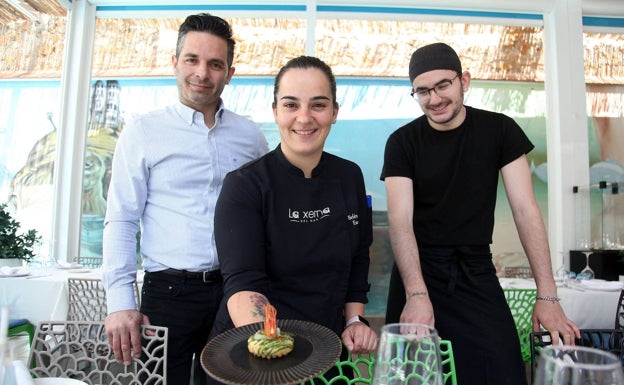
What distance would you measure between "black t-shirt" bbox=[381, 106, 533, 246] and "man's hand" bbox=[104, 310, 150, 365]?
1.07 m

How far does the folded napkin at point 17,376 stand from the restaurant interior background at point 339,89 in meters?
5.06

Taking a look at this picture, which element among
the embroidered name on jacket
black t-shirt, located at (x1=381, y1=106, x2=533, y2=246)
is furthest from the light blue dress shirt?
black t-shirt, located at (x1=381, y1=106, x2=533, y2=246)

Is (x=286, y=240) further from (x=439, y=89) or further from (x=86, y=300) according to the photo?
(x=86, y=300)

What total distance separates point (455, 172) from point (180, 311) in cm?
120

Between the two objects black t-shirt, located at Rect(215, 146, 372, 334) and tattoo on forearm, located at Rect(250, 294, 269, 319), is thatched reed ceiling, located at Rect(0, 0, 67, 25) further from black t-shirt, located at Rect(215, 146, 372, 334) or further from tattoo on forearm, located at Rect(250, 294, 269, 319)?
tattoo on forearm, located at Rect(250, 294, 269, 319)

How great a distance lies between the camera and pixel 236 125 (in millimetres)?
1838

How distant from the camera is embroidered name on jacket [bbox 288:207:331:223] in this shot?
4.16 ft

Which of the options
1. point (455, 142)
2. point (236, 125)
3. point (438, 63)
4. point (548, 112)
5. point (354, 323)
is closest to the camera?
point (354, 323)

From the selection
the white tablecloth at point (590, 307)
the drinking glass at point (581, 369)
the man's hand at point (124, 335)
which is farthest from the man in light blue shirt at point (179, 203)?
the white tablecloth at point (590, 307)

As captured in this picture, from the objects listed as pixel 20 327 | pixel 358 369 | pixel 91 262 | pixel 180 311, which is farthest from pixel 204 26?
pixel 91 262

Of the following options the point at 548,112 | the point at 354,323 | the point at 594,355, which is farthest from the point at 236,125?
the point at 548,112

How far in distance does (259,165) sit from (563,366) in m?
1.04

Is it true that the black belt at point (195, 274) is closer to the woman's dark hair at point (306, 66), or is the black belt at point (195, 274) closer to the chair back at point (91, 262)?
the woman's dark hair at point (306, 66)

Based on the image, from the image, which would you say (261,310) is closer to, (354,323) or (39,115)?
(354,323)
